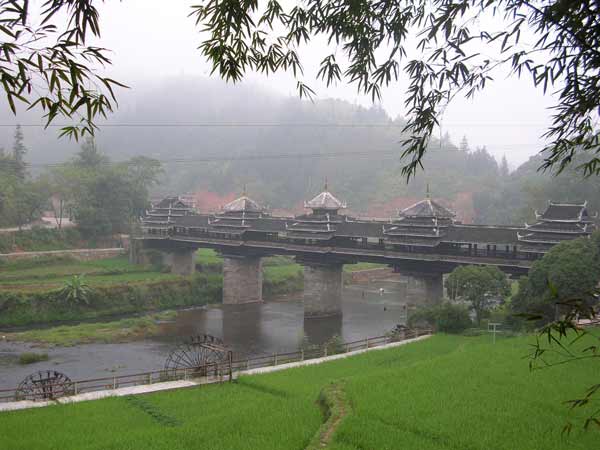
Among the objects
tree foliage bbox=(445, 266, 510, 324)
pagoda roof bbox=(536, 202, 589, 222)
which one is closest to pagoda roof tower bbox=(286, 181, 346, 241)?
tree foliage bbox=(445, 266, 510, 324)

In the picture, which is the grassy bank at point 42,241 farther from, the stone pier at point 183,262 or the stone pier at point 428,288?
the stone pier at point 428,288

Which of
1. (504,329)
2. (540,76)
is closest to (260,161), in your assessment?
(504,329)

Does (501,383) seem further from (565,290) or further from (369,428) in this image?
(565,290)

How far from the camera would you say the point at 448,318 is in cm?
2409

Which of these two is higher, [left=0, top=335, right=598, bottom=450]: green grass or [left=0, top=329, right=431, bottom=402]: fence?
[left=0, top=335, right=598, bottom=450]: green grass

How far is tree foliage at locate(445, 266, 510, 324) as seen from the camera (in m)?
24.0

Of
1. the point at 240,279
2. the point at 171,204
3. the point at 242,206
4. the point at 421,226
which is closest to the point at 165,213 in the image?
the point at 171,204

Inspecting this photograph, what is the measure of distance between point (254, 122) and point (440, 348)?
3800 inches

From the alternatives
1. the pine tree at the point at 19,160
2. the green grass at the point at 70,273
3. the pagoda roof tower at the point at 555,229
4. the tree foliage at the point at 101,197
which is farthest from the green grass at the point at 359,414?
the pine tree at the point at 19,160

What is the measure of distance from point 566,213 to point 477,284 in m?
6.59

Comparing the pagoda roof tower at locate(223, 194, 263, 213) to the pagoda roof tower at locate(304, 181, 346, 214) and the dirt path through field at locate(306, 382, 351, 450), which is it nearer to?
the pagoda roof tower at locate(304, 181, 346, 214)

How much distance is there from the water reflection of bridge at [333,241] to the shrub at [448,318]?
Result: 384 centimetres

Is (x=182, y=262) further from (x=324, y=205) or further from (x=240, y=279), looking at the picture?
(x=324, y=205)

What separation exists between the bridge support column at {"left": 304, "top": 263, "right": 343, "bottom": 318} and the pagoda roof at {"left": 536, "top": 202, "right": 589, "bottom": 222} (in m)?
12.3
